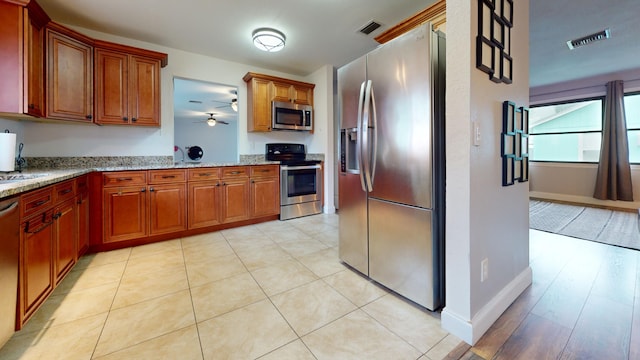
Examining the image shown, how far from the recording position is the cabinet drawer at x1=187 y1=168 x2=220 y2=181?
3.14 metres

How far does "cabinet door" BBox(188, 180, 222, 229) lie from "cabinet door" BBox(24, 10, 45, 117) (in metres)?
1.48

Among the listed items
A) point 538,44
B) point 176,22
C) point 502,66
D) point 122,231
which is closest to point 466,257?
point 502,66

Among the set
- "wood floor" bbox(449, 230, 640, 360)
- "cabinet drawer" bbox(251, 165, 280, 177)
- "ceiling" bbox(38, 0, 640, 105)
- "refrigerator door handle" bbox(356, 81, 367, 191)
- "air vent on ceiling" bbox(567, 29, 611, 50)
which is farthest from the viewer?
"cabinet drawer" bbox(251, 165, 280, 177)

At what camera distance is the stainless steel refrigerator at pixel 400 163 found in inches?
61.6

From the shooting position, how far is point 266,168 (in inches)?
149

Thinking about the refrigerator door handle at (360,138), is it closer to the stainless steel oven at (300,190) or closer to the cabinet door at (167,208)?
the stainless steel oven at (300,190)

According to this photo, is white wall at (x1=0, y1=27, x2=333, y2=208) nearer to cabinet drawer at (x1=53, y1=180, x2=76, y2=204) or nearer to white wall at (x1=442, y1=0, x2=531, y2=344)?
cabinet drawer at (x1=53, y1=180, x2=76, y2=204)

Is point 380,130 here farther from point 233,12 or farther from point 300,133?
point 300,133

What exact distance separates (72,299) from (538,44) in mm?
5816

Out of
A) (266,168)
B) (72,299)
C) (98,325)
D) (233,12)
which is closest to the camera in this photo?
(98,325)

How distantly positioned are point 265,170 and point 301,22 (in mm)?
1997

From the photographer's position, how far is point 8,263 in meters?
1.24

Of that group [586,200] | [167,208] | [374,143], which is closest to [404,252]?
[374,143]

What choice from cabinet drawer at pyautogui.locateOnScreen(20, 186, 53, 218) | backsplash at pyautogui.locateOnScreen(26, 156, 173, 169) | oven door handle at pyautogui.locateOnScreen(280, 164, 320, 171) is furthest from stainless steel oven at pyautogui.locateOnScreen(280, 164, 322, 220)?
cabinet drawer at pyautogui.locateOnScreen(20, 186, 53, 218)
